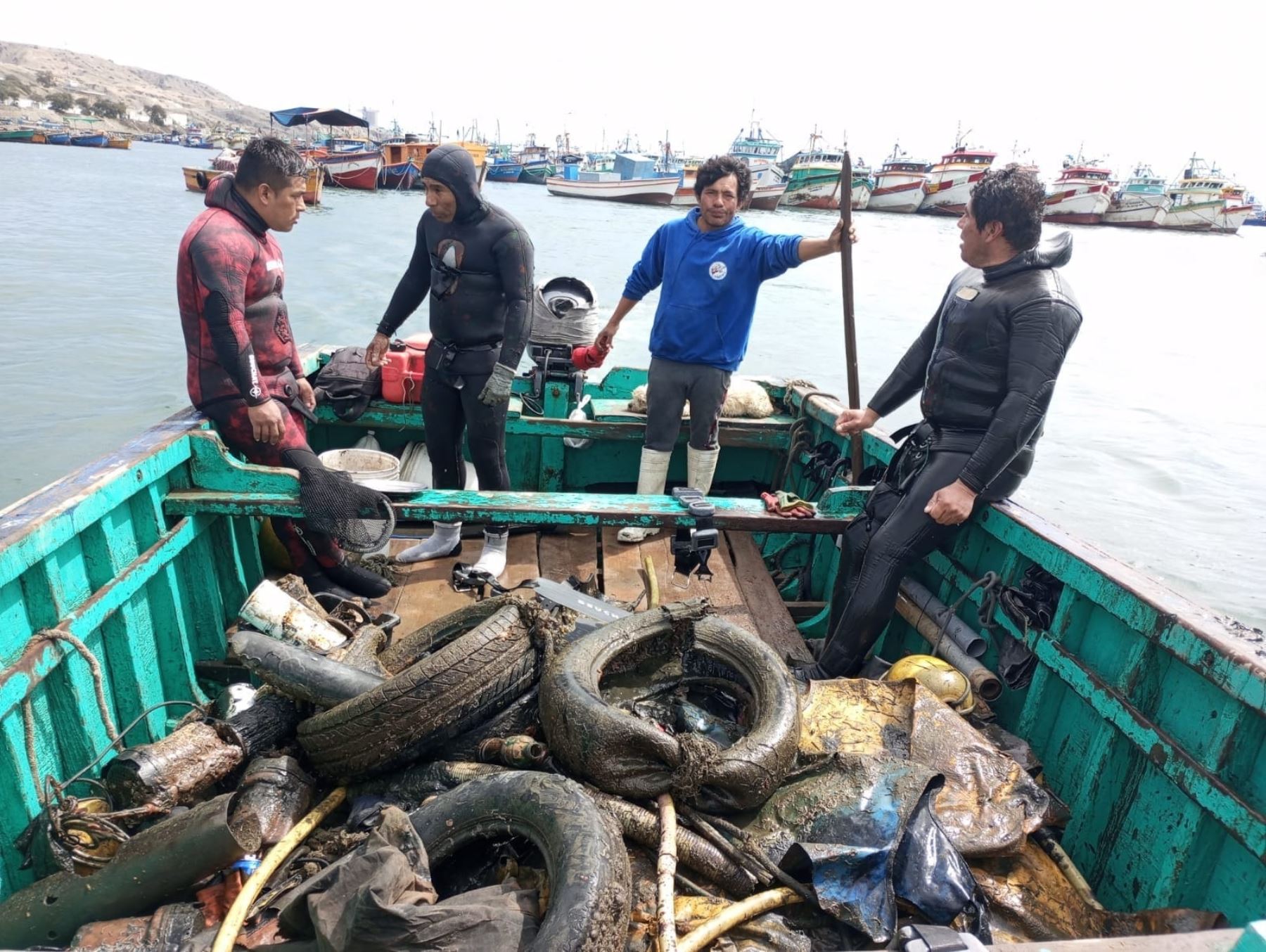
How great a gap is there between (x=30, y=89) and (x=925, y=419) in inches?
4730

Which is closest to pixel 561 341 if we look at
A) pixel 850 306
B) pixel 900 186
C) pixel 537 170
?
pixel 850 306

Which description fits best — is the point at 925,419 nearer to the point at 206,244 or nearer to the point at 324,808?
the point at 324,808

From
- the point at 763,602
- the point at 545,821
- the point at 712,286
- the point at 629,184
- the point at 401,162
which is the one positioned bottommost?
the point at 763,602

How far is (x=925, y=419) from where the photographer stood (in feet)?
11.3

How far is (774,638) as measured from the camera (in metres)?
3.80

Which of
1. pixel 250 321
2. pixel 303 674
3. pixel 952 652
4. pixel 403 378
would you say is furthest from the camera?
pixel 403 378

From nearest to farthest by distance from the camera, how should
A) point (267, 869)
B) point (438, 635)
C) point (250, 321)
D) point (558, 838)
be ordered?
point (558, 838)
point (267, 869)
point (438, 635)
point (250, 321)

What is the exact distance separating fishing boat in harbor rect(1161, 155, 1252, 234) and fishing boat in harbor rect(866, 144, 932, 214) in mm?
22232

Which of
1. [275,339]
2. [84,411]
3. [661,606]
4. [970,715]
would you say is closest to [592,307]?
[275,339]

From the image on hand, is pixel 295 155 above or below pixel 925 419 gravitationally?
above

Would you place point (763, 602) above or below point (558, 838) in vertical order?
below

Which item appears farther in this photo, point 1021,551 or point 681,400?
point 681,400

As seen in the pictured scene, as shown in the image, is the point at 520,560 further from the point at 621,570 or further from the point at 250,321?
the point at 250,321

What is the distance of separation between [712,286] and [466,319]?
140cm
